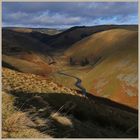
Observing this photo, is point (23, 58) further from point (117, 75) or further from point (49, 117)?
point (49, 117)

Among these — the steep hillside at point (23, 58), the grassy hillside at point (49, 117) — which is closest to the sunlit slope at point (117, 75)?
the steep hillside at point (23, 58)

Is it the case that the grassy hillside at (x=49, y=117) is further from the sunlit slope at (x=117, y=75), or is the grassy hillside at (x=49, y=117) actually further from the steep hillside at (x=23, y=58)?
the steep hillside at (x=23, y=58)

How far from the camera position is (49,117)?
340 inches

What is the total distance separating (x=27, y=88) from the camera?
443 inches

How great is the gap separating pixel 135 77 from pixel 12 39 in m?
86.0

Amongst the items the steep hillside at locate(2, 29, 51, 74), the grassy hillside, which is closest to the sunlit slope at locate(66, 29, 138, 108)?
the steep hillside at locate(2, 29, 51, 74)

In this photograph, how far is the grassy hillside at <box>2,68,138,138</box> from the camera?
7.68 meters

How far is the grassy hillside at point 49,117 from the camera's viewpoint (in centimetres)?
768

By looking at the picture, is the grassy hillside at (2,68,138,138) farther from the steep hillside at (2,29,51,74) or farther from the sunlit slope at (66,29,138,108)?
the steep hillside at (2,29,51,74)

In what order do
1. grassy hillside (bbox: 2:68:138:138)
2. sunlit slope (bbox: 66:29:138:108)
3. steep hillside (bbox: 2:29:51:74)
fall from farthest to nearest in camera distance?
1. steep hillside (bbox: 2:29:51:74)
2. sunlit slope (bbox: 66:29:138:108)
3. grassy hillside (bbox: 2:68:138:138)

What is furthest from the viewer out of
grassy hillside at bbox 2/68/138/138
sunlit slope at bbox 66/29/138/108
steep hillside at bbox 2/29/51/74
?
steep hillside at bbox 2/29/51/74

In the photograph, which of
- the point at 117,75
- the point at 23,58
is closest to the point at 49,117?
the point at 117,75

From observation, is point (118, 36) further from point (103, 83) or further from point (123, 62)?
point (103, 83)

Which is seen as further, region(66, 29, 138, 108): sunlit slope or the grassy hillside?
region(66, 29, 138, 108): sunlit slope
